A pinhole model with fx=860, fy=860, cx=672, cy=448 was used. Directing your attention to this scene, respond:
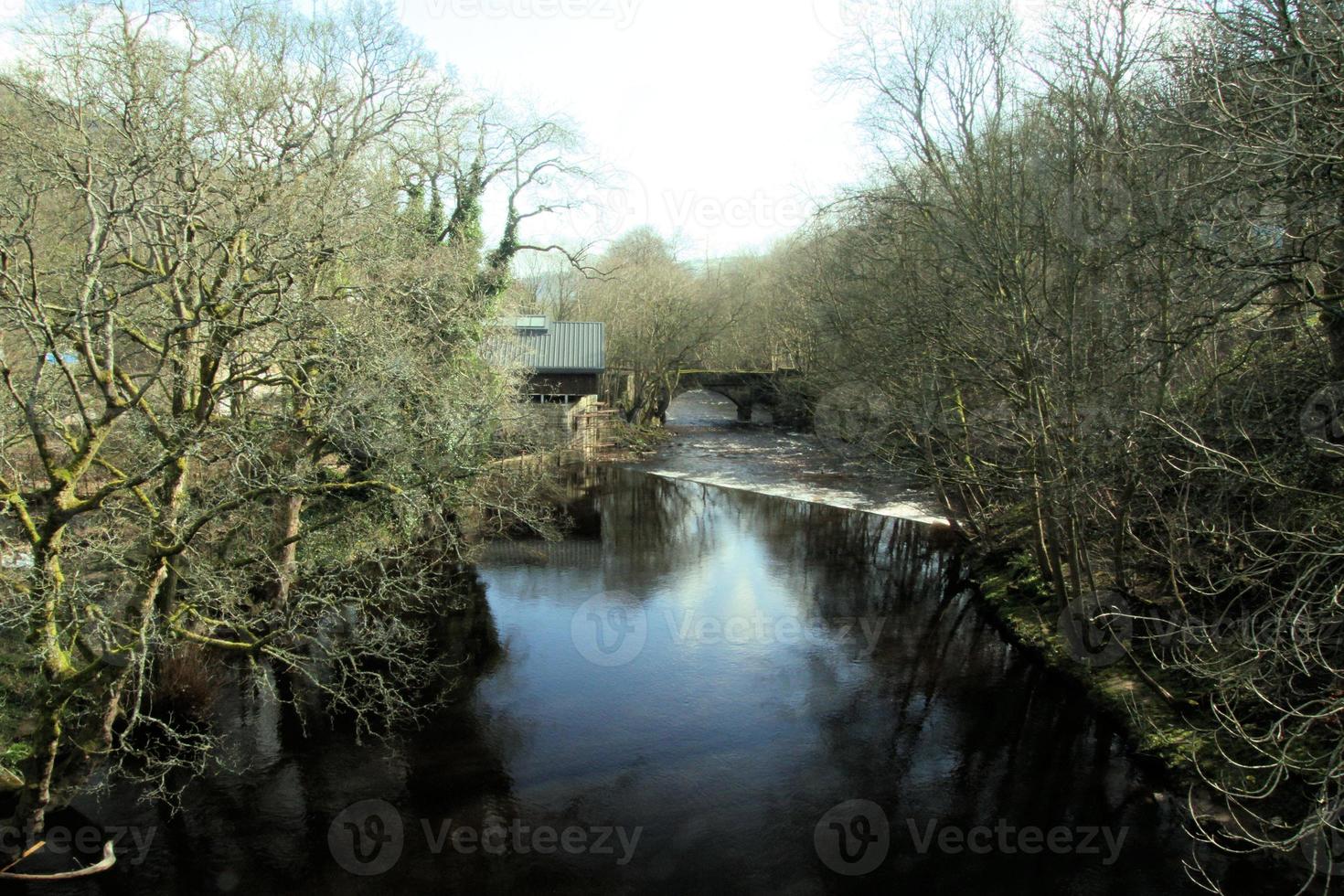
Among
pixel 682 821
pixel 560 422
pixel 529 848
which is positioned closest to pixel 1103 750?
pixel 682 821

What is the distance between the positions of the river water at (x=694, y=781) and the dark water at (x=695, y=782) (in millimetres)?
23

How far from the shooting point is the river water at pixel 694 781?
6984 millimetres

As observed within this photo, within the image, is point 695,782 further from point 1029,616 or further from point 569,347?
point 569,347

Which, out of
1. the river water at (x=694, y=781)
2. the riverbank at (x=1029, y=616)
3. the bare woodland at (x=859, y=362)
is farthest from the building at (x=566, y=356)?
the river water at (x=694, y=781)

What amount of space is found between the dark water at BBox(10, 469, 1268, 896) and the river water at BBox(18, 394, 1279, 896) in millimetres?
23

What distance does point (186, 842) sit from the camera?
→ 723 centimetres

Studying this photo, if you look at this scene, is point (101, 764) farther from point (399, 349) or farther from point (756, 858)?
point (756, 858)

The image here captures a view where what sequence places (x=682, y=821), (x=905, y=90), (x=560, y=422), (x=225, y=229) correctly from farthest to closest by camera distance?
(x=560, y=422), (x=905, y=90), (x=682, y=821), (x=225, y=229)

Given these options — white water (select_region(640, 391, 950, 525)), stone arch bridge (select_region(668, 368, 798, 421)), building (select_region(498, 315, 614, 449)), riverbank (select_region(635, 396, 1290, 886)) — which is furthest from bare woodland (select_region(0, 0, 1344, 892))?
stone arch bridge (select_region(668, 368, 798, 421))

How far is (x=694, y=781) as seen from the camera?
825 cm

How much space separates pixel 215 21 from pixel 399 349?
475 cm

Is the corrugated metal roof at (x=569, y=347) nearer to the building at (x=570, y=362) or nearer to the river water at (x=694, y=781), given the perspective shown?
the building at (x=570, y=362)

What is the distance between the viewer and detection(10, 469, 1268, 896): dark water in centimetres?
698

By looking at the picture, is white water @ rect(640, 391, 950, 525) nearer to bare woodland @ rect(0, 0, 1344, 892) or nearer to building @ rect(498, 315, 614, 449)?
building @ rect(498, 315, 614, 449)
